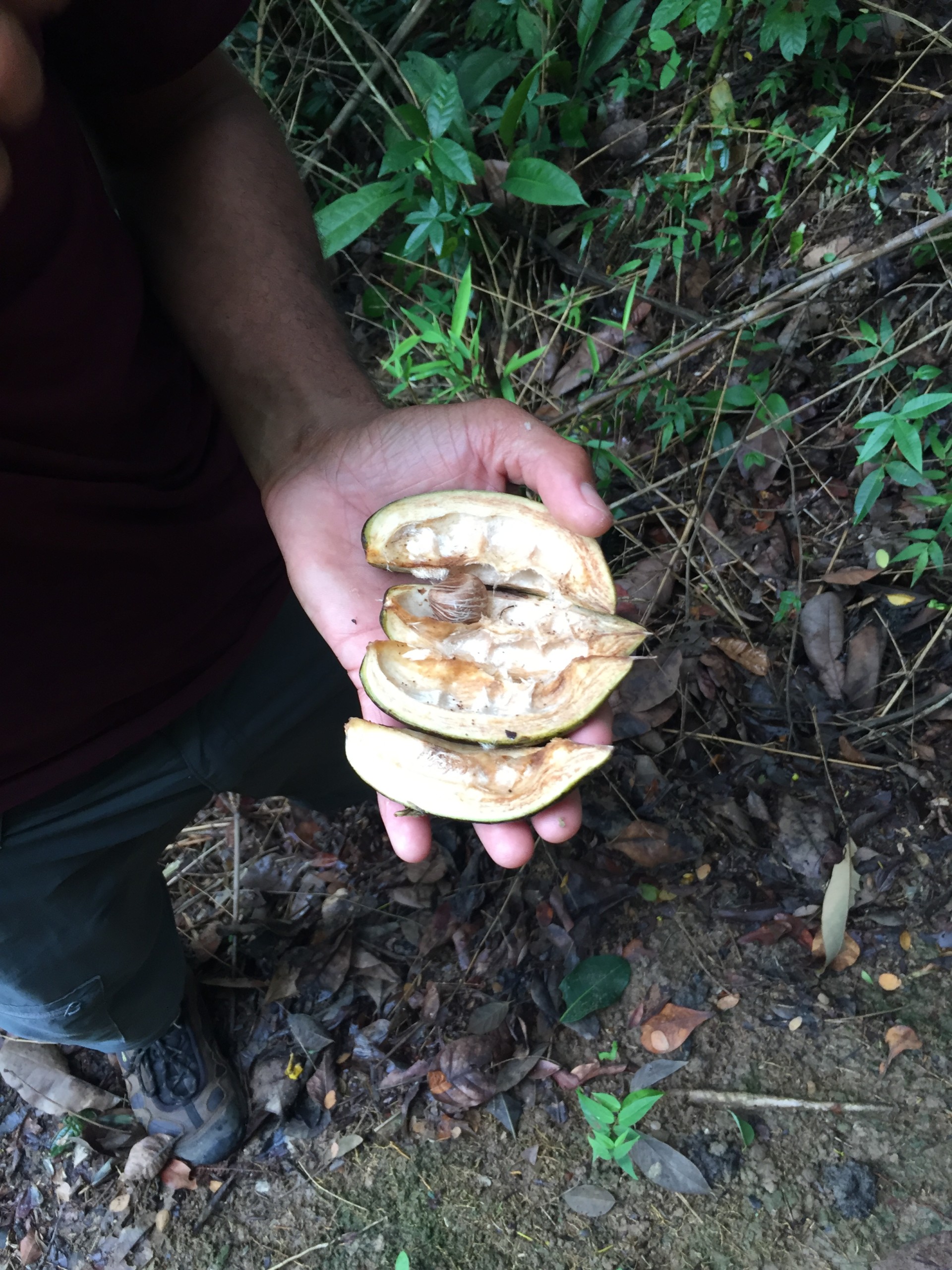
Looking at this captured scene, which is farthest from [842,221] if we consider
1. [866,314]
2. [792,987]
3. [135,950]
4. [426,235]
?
[135,950]

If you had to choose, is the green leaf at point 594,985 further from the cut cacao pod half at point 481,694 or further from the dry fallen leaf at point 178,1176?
the dry fallen leaf at point 178,1176

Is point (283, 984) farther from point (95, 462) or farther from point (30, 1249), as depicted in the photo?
point (95, 462)

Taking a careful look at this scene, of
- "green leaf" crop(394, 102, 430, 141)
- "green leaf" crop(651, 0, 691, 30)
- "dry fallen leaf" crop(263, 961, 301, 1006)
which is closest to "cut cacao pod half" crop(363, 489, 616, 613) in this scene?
"dry fallen leaf" crop(263, 961, 301, 1006)

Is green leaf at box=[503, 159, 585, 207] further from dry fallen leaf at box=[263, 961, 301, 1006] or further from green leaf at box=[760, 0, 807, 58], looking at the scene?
dry fallen leaf at box=[263, 961, 301, 1006]

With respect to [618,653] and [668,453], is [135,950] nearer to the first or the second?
[618,653]

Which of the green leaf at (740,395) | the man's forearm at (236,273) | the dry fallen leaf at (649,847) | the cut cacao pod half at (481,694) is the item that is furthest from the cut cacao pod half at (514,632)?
the green leaf at (740,395)

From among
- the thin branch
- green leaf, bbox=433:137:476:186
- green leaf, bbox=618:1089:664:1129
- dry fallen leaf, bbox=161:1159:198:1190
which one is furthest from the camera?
green leaf, bbox=433:137:476:186

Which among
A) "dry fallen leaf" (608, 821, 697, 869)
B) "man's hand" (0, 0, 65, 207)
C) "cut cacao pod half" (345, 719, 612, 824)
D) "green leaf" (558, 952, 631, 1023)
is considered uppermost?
"man's hand" (0, 0, 65, 207)
